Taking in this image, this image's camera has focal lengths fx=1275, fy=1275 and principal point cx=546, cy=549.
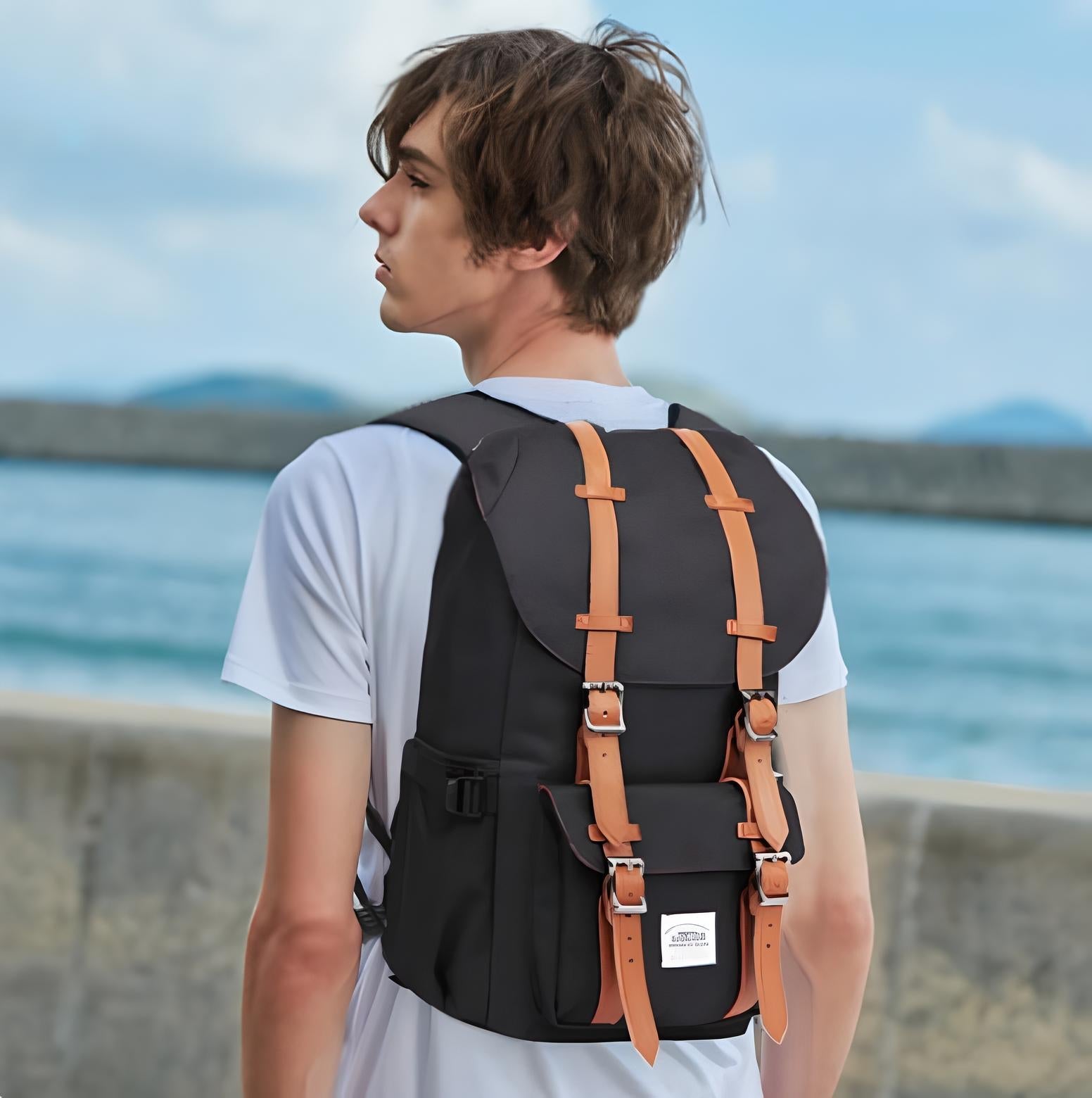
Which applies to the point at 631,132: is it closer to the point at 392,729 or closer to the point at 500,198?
the point at 500,198

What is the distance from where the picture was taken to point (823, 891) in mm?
1099

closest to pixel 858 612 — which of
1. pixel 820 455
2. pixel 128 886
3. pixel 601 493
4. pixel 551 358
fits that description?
pixel 820 455

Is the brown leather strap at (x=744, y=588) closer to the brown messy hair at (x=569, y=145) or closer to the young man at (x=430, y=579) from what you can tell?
the young man at (x=430, y=579)

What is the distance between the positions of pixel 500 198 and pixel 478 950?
0.56m

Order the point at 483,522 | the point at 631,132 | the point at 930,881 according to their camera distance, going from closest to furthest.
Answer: the point at 483,522, the point at 631,132, the point at 930,881

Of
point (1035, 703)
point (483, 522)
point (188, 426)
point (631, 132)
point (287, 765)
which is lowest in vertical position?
point (1035, 703)

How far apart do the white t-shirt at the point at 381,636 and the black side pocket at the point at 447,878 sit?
3cm

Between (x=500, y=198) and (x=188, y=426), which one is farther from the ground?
(x=188, y=426)

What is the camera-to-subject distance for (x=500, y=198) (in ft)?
3.24

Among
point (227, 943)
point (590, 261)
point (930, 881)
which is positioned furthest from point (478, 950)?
point (227, 943)

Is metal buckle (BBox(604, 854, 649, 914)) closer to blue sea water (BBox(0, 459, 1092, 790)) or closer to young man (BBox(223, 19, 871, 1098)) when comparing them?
young man (BBox(223, 19, 871, 1098))

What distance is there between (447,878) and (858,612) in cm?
2308

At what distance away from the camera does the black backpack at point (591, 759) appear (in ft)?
2.92

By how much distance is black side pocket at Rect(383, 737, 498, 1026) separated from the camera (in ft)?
2.97
